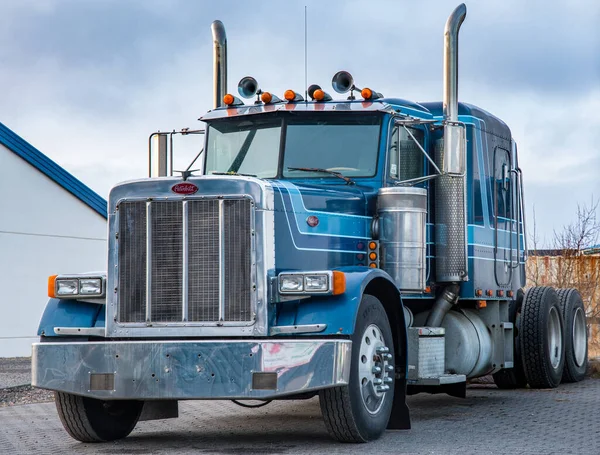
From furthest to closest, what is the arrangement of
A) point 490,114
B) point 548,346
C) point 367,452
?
point 548,346
point 490,114
point 367,452

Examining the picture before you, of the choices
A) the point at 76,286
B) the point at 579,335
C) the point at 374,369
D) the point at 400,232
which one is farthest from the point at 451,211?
the point at 579,335

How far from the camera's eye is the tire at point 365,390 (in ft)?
27.8

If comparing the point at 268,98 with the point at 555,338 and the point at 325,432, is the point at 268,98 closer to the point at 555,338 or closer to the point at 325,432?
the point at 325,432

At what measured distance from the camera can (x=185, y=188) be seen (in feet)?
28.7

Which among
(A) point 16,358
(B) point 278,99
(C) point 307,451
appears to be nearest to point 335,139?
(B) point 278,99

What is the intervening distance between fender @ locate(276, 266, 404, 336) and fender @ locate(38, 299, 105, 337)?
1.60 metres

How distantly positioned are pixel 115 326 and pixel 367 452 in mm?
2288

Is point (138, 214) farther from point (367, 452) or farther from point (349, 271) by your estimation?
point (367, 452)

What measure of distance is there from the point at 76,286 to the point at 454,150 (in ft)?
11.5

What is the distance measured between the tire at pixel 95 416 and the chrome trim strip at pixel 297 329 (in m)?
1.82

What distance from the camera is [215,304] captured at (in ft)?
28.4

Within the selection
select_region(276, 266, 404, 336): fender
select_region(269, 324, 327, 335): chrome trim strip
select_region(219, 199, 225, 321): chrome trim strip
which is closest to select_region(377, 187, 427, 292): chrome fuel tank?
select_region(276, 266, 404, 336): fender

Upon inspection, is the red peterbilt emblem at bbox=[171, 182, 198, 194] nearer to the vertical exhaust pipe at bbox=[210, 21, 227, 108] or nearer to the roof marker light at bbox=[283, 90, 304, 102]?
the roof marker light at bbox=[283, 90, 304, 102]

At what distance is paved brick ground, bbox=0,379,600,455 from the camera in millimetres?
8555
